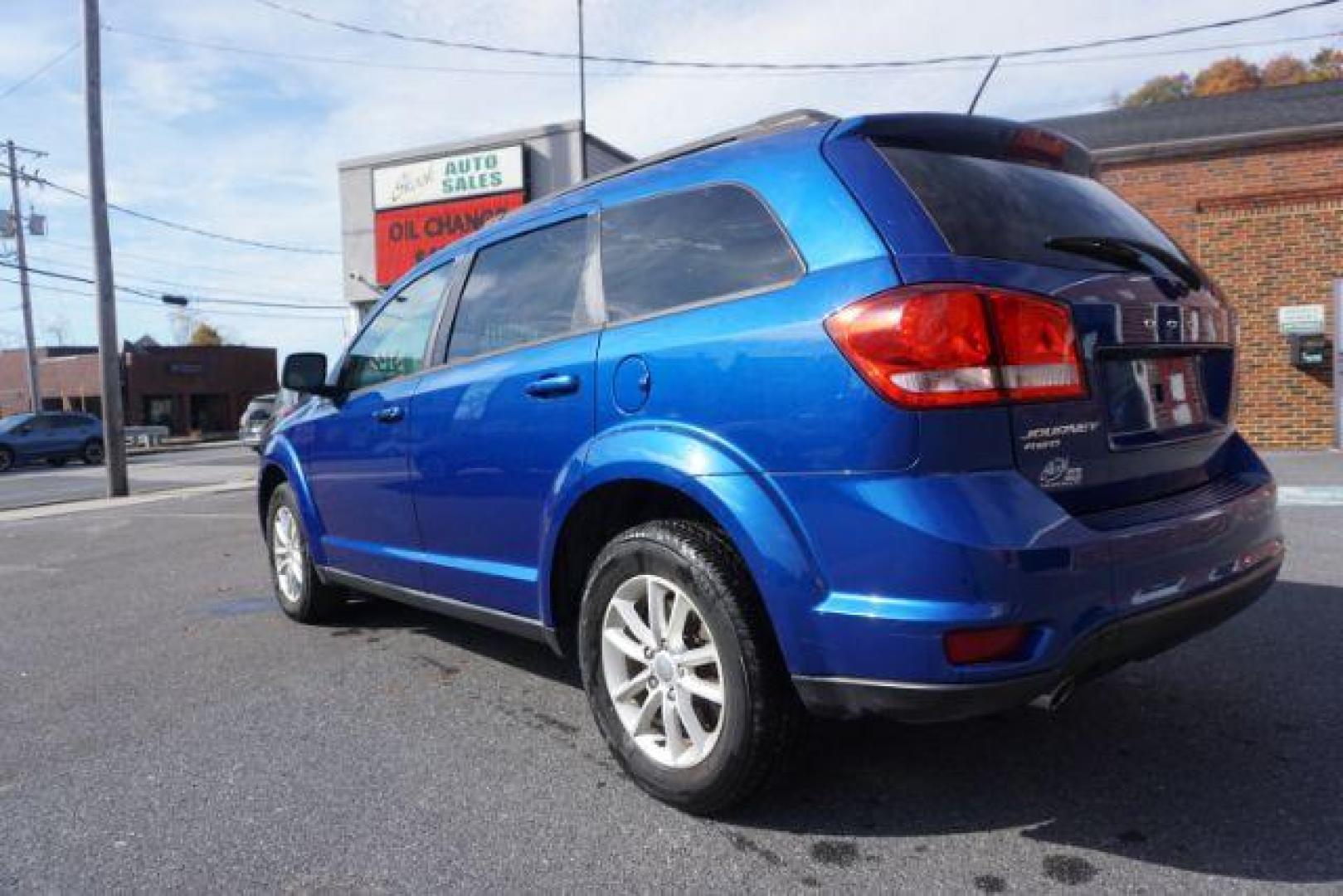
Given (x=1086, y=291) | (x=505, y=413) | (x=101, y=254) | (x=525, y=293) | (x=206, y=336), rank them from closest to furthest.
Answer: (x=1086, y=291)
(x=505, y=413)
(x=525, y=293)
(x=101, y=254)
(x=206, y=336)

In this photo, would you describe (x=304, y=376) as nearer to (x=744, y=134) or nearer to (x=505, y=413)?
(x=505, y=413)

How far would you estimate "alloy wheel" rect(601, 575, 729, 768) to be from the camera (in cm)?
251

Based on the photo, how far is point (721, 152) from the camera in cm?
278

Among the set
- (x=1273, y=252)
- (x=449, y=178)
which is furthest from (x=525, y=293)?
(x=449, y=178)

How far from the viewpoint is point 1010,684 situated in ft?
6.81

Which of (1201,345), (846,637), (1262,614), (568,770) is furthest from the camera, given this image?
(1262,614)

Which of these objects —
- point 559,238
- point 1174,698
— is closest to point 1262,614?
point 1174,698

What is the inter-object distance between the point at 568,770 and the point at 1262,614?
3.33 m

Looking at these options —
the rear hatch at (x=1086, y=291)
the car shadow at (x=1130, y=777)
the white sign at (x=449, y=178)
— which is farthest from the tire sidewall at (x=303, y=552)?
the white sign at (x=449, y=178)

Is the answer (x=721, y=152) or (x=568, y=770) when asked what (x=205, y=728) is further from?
(x=721, y=152)

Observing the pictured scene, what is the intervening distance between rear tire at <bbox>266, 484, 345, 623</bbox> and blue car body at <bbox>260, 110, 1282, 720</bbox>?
2.11 m

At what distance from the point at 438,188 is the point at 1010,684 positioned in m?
21.5

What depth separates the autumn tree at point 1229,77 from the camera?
30.2m

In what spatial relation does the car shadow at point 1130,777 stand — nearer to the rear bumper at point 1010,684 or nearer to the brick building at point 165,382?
the rear bumper at point 1010,684
